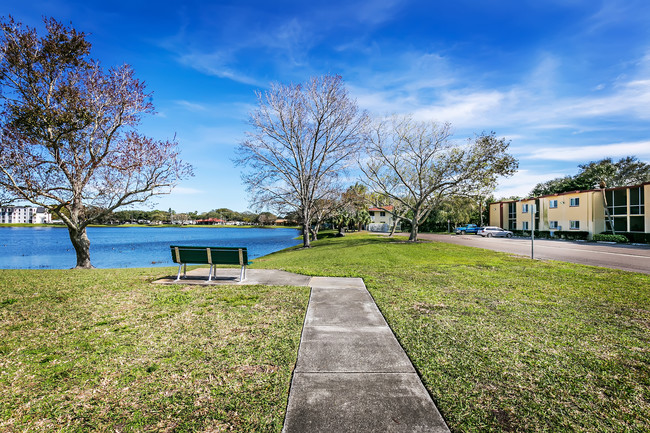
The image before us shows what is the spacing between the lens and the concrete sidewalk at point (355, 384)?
272 centimetres

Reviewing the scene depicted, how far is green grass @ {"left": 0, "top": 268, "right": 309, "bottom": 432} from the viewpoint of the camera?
2801 millimetres

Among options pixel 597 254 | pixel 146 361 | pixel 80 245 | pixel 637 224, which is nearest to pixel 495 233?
pixel 637 224

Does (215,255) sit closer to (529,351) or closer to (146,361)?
(146,361)

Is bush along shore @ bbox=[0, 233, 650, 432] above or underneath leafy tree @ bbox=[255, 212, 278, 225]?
underneath

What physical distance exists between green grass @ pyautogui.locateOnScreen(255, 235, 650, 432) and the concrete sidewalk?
220 millimetres

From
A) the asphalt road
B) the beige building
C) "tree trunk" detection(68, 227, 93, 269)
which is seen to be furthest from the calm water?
the beige building

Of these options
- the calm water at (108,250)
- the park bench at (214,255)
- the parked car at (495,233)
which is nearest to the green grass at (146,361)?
the park bench at (214,255)

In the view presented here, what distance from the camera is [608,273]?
10.9 m

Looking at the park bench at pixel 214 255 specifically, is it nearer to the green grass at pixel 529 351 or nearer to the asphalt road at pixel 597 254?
the green grass at pixel 529 351

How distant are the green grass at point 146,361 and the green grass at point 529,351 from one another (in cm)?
172

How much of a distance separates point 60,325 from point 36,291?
3.40 meters

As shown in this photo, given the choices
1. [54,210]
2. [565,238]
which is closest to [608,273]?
[54,210]

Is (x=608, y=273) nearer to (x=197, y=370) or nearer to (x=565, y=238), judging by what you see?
(x=197, y=370)

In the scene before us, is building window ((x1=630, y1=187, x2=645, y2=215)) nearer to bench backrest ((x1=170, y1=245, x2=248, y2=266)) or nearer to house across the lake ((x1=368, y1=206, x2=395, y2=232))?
house across the lake ((x1=368, y1=206, x2=395, y2=232))
